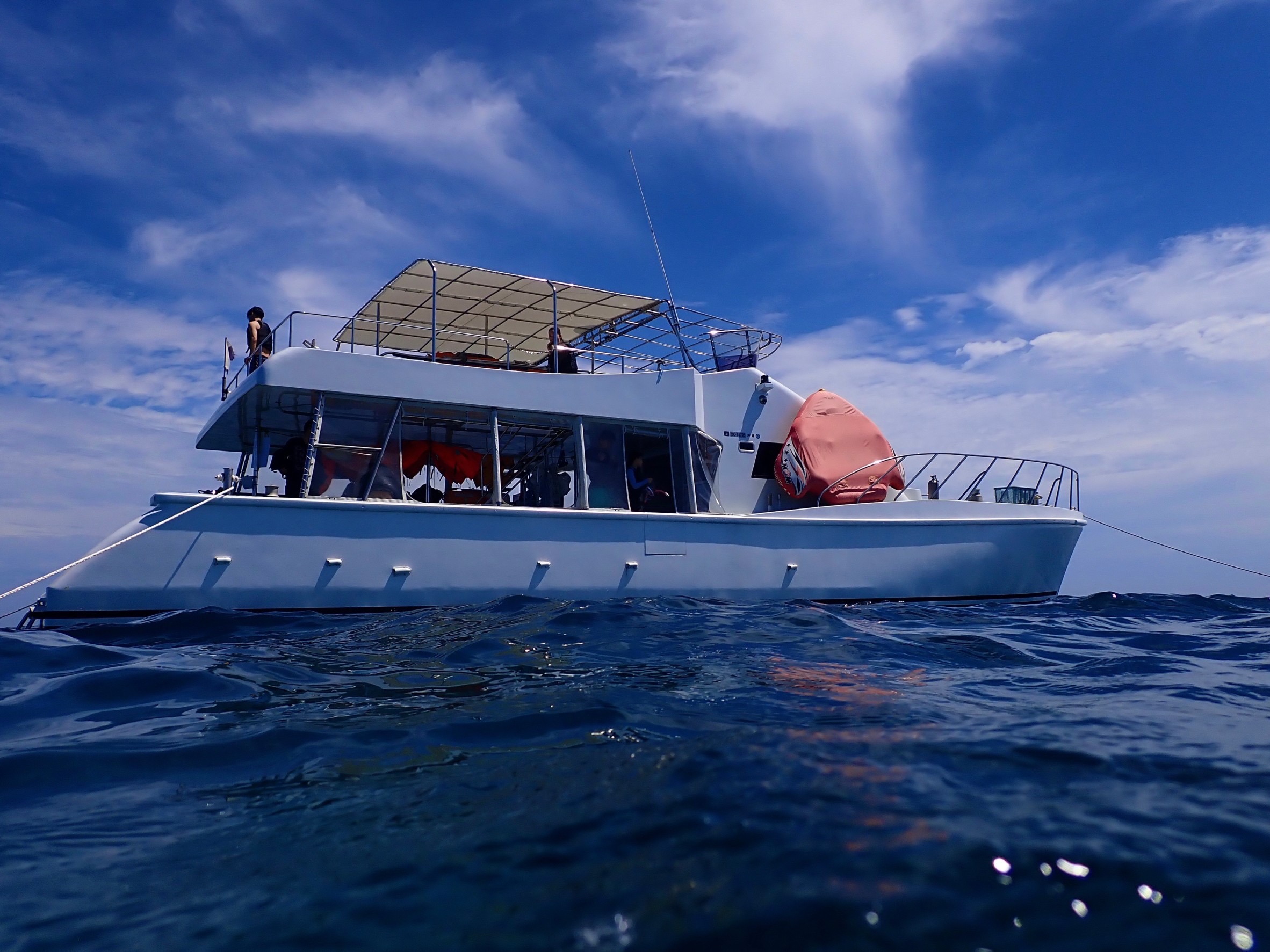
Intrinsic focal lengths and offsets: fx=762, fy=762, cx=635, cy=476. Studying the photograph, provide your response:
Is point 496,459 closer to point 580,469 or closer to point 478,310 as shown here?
point 580,469

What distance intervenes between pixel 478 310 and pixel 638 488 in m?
Result: 3.74

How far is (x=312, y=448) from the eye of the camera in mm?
9109

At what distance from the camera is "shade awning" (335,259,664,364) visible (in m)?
10.6

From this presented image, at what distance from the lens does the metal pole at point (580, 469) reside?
10406mm

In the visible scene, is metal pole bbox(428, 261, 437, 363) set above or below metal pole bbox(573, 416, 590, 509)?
above

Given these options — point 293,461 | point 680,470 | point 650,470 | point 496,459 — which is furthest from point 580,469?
point 293,461

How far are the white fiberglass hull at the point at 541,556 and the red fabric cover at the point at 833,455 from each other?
0.67 meters

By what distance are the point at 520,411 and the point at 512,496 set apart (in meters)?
2.85

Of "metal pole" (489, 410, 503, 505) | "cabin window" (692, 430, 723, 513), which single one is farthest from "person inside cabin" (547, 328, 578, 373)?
"cabin window" (692, 430, 723, 513)

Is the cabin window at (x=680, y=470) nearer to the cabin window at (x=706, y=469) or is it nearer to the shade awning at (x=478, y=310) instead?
the cabin window at (x=706, y=469)

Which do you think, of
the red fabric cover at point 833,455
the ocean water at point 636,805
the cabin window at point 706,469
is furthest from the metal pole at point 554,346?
the ocean water at point 636,805

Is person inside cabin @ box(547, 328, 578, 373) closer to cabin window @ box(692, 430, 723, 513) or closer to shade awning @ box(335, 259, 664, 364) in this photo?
shade awning @ box(335, 259, 664, 364)

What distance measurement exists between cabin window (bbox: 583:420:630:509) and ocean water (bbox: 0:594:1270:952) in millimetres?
5691

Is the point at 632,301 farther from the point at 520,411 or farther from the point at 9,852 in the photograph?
the point at 9,852
